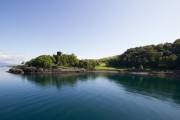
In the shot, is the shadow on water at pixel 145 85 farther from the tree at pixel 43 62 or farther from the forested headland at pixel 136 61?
the forested headland at pixel 136 61

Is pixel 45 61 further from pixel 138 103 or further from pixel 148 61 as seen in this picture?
pixel 138 103

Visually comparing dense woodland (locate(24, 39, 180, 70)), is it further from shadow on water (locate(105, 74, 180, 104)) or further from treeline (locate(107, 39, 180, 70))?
shadow on water (locate(105, 74, 180, 104))

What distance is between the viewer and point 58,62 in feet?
599

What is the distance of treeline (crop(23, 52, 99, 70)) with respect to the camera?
163 m

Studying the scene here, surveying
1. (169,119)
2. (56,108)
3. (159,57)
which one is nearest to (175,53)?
(159,57)

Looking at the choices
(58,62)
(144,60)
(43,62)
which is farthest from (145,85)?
(58,62)

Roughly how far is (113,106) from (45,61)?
12960 centimetres

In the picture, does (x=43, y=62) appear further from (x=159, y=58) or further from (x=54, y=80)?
(x=159, y=58)

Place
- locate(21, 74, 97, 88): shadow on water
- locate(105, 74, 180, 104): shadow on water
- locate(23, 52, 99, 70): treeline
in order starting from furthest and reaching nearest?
locate(23, 52, 99, 70): treeline → locate(21, 74, 97, 88): shadow on water → locate(105, 74, 180, 104): shadow on water

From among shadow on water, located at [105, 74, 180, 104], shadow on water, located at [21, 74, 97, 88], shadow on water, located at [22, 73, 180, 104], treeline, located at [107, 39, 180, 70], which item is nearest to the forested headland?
treeline, located at [107, 39, 180, 70]

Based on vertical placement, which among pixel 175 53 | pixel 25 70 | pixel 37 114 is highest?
pixel 175 53

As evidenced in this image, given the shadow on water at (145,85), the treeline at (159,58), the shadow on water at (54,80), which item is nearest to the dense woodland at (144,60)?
the treeline at (159,58)

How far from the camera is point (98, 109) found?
4184 cm

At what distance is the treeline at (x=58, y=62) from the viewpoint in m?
163
